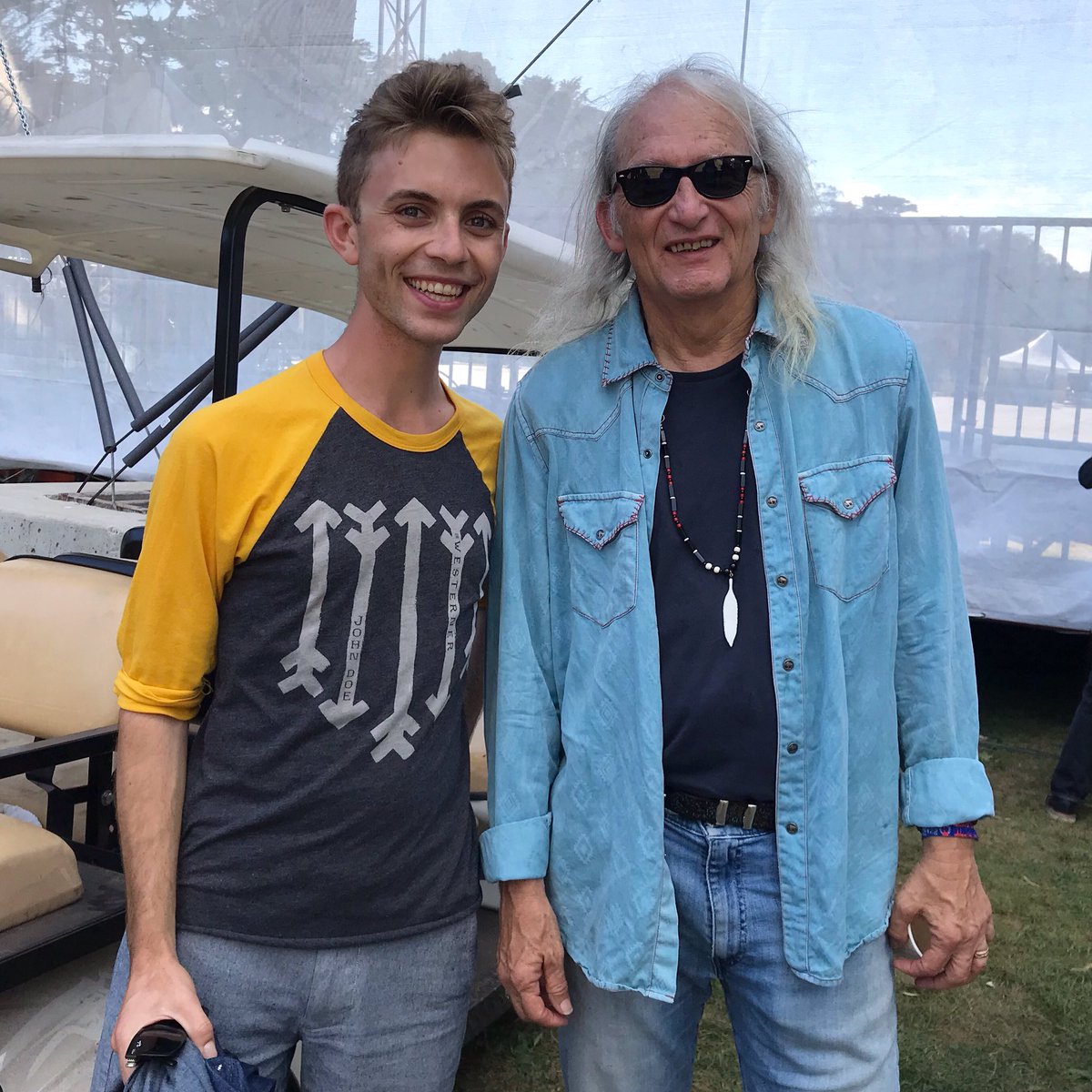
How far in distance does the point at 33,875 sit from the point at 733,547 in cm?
168

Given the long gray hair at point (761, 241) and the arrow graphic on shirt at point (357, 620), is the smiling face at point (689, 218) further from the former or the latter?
the arrow graphic on shirt at point (357, 620)

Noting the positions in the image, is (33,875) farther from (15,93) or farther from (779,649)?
(15,93)

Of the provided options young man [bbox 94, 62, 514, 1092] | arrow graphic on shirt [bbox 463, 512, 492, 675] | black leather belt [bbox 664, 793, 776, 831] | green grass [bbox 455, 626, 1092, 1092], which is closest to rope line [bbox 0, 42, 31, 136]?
young man [bbox 94, 62, 514, 1092]

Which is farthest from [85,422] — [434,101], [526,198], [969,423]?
[434,101]

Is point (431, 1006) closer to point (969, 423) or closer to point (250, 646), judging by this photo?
point (250, 646)

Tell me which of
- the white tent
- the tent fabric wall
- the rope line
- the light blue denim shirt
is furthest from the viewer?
the white tent

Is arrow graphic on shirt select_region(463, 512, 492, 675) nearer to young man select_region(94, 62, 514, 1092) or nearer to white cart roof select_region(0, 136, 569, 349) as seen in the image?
young man select_region(94, 62, 514, 1092)

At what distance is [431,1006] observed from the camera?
1455 millimetres

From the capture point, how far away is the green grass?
2.94m

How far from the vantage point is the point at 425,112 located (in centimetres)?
141

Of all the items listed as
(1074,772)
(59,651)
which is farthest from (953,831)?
(1074,772)

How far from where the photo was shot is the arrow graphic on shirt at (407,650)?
1400 millimetres

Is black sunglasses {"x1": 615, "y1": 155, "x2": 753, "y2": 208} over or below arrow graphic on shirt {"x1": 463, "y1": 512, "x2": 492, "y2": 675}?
over

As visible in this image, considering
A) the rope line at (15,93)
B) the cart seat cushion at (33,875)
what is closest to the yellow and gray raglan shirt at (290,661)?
the cart seat cushion at (33,875)
